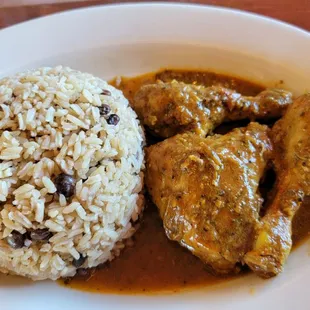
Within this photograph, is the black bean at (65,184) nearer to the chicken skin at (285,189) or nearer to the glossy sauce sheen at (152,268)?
the glossy sauce sheen at (152,268)

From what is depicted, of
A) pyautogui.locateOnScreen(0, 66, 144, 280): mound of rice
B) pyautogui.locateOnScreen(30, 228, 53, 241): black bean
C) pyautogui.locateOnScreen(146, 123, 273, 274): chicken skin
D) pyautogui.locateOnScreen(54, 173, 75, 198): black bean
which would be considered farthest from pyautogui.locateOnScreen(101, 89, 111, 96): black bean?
pyautogui.locateOnScreen(30, 228, 53, 241): black bean

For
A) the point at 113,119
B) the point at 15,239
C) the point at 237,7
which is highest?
the point at 237,7

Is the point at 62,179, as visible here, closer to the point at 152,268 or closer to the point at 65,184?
the point at 65,184

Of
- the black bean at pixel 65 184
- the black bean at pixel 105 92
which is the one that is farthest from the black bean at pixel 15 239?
the black bean at pixel 105 92

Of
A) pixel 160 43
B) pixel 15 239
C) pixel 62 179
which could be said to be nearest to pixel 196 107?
pixel 160 43

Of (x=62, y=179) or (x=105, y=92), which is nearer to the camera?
(x=62, y=179)

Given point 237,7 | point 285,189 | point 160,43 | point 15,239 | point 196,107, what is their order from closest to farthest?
point 15,239
point 285,189
point 196,107
point 160,43
point 237,7
